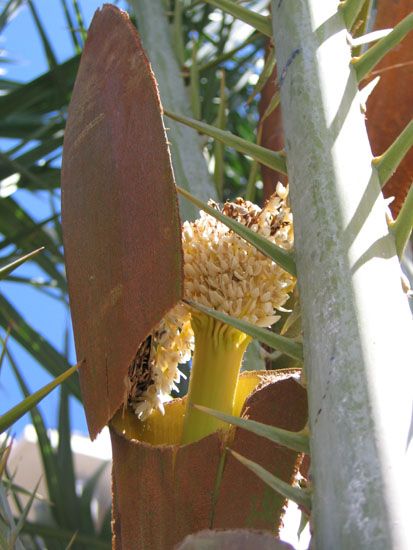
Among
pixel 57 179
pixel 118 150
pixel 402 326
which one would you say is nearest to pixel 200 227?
pixel 118 150

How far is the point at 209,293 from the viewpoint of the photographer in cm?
58

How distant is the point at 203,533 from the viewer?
0.43 meters

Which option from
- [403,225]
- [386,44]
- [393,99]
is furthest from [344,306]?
[393,99]

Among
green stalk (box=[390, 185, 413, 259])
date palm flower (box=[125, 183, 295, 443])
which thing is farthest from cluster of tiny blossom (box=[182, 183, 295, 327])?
green stalk (box=[390, 185, 413, 259])

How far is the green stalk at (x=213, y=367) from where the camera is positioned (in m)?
0.58

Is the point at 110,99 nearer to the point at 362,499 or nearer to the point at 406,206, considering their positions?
the point at 406,206

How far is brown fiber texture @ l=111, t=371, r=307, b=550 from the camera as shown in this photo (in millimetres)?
516

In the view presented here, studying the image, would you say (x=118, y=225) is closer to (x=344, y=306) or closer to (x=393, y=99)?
(x=344, y=306)

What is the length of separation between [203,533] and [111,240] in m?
0.18

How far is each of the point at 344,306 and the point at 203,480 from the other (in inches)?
5.2

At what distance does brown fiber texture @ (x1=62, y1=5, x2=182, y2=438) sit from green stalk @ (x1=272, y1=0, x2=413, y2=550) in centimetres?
7

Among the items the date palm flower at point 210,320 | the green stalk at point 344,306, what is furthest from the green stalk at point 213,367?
the green stalk at point 344,306

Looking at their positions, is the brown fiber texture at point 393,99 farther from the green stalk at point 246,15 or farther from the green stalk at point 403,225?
the green stalk at point 403,225

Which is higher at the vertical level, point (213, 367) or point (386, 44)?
point (386, 44)
